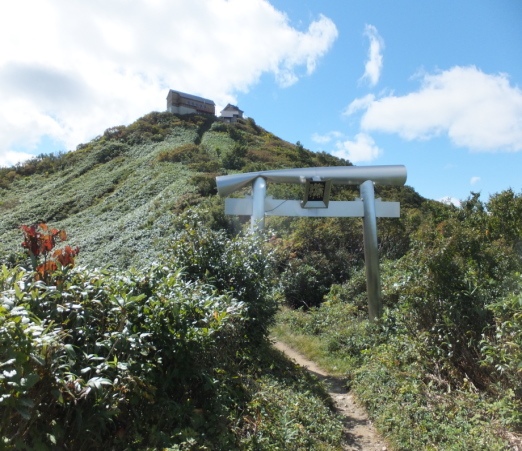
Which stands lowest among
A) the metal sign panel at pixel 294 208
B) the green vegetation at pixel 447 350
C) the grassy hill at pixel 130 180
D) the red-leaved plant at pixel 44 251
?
the green vegetation at pixel 447 350

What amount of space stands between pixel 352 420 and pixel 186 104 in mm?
50612

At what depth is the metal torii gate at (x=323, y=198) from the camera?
9.32 meters

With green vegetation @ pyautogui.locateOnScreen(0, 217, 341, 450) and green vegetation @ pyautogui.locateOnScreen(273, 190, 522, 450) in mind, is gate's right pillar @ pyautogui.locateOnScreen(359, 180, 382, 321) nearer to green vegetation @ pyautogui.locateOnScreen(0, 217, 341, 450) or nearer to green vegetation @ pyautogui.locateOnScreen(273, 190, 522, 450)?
green vegetation @ pyautogui.locateOnScreen(273, 190, 522, 450)

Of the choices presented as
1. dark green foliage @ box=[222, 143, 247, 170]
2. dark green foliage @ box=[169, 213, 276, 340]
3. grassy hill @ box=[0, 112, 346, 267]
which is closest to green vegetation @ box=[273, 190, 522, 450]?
dark green foliage @ box=[169, 213, 276, 340]

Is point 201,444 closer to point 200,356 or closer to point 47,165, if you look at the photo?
point 200,356

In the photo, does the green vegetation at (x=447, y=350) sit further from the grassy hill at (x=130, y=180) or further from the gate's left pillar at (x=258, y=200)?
the grassy hill at (x=130, y=180)

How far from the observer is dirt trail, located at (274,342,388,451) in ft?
17.1

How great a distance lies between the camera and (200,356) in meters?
4.07

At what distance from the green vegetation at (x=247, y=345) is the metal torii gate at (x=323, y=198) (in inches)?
32.9

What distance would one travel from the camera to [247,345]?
6.29 metres

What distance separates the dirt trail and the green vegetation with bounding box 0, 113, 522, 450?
0.15m

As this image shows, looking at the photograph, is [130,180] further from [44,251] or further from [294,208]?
[44,251]

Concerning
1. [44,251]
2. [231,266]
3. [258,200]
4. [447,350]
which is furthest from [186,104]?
[44,251]

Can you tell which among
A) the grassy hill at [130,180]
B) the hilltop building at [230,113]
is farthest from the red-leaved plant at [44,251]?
the hilltop building at [230,113]
